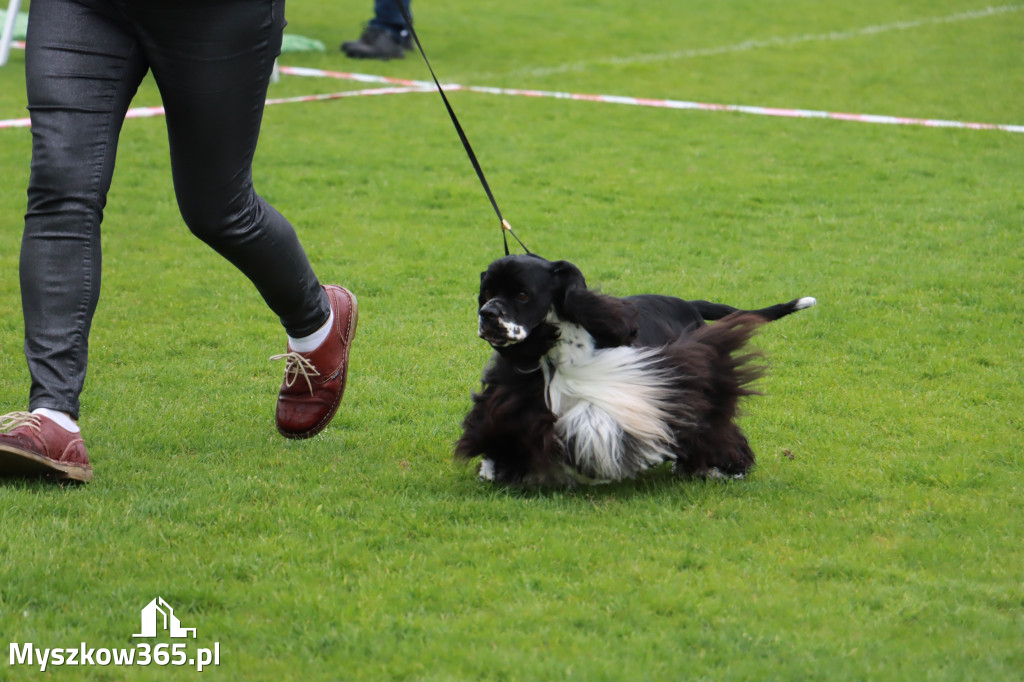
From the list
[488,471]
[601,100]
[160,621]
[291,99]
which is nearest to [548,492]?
[488,471]

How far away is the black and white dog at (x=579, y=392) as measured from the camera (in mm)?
3945

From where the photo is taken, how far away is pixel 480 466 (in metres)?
4.22

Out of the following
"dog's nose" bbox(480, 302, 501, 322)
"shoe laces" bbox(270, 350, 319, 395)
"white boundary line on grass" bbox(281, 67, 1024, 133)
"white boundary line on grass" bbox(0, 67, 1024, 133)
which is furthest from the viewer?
"white boundary line on grass" bbox(281, 67, 1024, 133)

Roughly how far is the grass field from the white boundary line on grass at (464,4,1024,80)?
2.56 meters

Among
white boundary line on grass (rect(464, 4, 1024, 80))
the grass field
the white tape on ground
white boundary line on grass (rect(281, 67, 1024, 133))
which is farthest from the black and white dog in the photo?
white boundary line on grass (rect(464, 4, 1024, 80))

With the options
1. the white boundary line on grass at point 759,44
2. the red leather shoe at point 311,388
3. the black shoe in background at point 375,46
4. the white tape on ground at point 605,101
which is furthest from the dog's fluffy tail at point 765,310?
the black shoe in background at point 375,46

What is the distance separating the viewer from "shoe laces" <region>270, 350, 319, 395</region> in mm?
4355

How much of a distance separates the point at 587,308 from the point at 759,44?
14.4 m

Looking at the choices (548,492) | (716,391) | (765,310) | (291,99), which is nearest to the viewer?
(548,492)

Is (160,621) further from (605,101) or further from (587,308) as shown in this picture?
(605,101)

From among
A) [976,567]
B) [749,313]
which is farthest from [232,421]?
[976,567]

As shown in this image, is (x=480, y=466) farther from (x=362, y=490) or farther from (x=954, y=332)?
(x=954, y=332)

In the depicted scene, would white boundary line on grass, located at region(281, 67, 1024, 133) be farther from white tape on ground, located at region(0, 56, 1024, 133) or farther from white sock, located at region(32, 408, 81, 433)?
white sock, located at region(32, 408, 81, 433)

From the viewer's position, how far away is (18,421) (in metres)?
3.69
